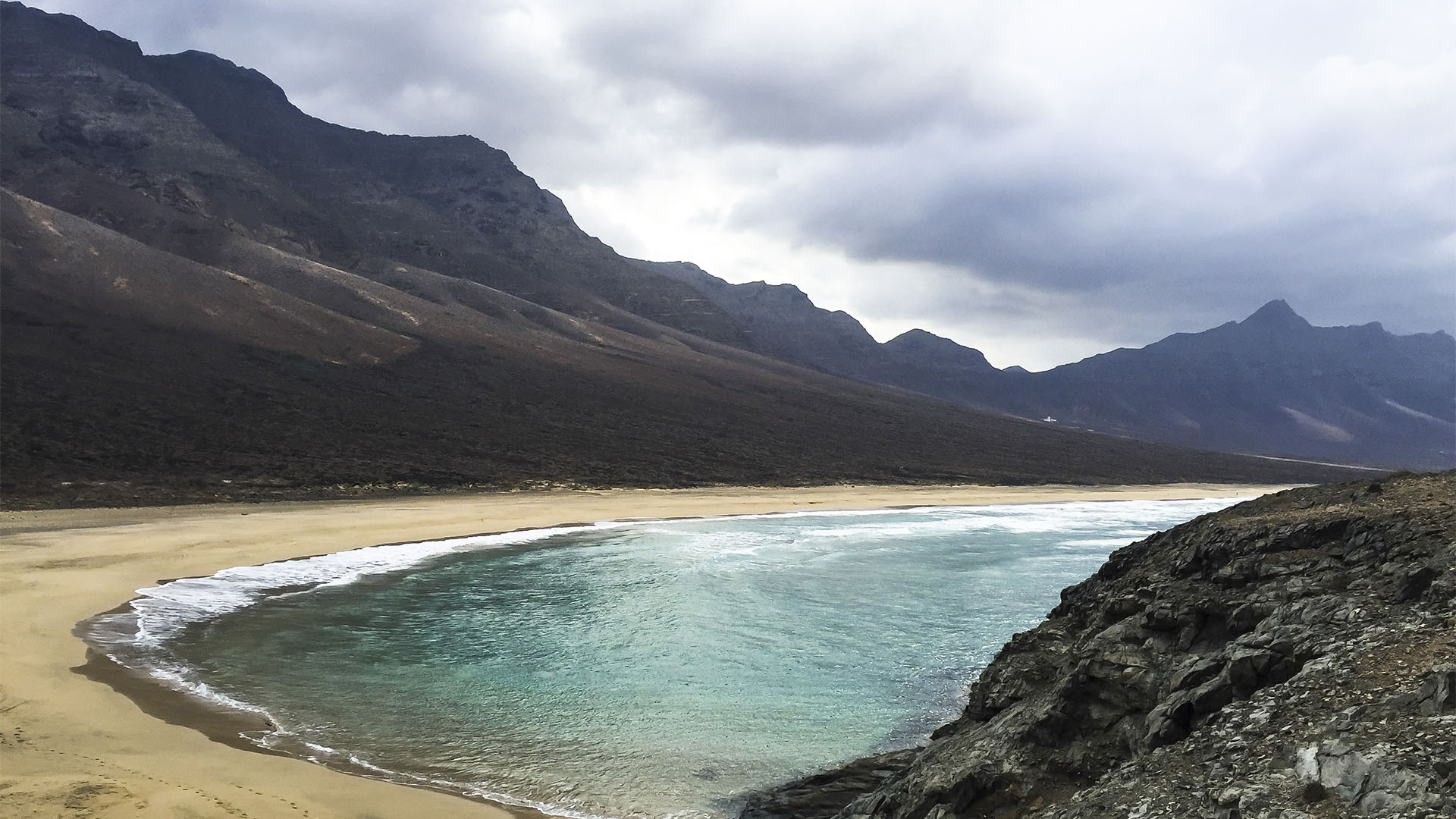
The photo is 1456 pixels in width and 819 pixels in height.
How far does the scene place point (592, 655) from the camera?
668 inches

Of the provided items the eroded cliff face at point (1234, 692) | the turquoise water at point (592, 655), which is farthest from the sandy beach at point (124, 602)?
the eroded cliff face at point (1234, 692)

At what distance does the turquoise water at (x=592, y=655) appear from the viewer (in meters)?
11.1

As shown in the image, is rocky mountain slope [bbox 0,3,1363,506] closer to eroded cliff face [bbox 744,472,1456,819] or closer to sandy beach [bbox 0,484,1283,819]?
sandy beach [bbox 0,484,1283,819]

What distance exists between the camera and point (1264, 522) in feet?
32.0

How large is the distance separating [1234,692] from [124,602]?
2067 cm

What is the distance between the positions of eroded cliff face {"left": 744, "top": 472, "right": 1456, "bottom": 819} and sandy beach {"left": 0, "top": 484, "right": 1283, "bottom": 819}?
521cm

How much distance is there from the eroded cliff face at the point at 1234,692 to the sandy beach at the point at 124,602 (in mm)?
5213

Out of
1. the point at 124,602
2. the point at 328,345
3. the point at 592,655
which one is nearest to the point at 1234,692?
the point at 592,655

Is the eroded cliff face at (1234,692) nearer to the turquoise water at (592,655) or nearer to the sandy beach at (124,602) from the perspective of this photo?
the turquoise water at (592,655)

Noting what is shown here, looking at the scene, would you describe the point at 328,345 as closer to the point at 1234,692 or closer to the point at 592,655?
the point at 592,655

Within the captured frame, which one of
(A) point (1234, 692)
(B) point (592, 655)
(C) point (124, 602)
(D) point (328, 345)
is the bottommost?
(B) point (592, 655)

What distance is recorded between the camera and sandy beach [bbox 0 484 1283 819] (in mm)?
8766

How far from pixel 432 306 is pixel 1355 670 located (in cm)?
9919

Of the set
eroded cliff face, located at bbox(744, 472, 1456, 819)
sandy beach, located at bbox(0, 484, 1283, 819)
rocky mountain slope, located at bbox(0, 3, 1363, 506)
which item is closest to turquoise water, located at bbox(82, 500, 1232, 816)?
sandy beach, located at bbox(0, 484, 1283, 819)
